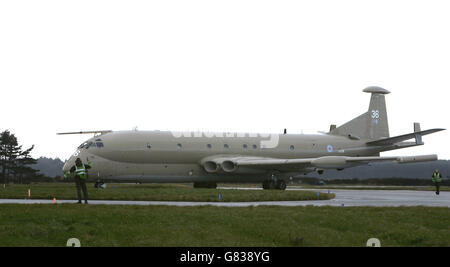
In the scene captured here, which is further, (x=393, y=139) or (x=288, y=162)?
(x=393, y=139)

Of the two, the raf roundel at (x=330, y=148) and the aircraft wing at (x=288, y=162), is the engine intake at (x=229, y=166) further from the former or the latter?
the raf roundel at (x=330, y=148)

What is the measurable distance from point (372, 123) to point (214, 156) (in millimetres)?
16643

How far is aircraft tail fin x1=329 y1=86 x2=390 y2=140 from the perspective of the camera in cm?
4272

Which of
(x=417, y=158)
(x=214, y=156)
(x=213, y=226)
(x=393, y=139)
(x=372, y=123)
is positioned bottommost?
(x=213, y=226)

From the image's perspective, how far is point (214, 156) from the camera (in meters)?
35.2

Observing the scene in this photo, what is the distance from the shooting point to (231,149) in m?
36.1


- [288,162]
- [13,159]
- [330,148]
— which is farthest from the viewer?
[13,159]

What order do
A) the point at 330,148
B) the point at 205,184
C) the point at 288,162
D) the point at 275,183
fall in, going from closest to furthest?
the point at 288,162 → the point at 275,183 → the point at 205,184 → the point at 330,148

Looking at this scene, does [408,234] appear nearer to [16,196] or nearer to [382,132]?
[16,196]

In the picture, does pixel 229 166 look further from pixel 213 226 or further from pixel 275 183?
pixel 213 226

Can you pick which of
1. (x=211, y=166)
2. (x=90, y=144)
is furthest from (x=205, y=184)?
(x=90, y=144)

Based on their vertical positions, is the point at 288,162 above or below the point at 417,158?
above
